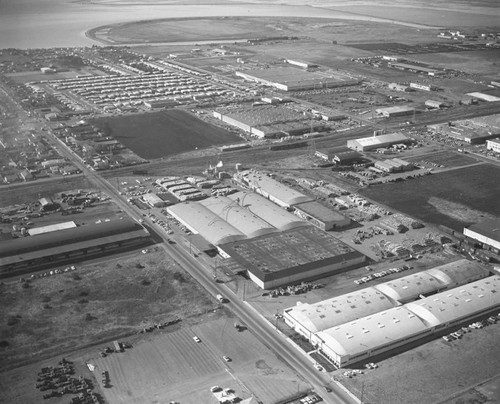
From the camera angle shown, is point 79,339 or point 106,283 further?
point 106,283

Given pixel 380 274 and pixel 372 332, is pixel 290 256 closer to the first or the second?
pixel 380 274

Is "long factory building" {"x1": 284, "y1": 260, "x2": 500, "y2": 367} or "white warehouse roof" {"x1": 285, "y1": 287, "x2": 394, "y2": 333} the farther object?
"white warehouse roof" {"x1": 285, "y1": 287, "x2": 394, "y2": 333}

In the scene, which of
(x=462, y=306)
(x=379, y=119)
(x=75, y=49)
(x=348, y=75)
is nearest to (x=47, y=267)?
(x=462, y=306)

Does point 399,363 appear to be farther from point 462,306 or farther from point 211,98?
point 211,98

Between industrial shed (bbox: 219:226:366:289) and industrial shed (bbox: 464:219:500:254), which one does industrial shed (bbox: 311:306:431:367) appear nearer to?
industrial shed (bbox: 219:226:366:289)

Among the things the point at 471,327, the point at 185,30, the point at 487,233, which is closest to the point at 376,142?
the point at 487,233

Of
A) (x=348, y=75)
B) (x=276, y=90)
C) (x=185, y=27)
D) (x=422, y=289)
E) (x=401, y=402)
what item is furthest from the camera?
(x=185, y=27)

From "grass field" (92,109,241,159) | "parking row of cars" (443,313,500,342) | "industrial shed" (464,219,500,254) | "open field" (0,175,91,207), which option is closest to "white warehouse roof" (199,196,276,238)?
"open field" (0,175,91,207)
